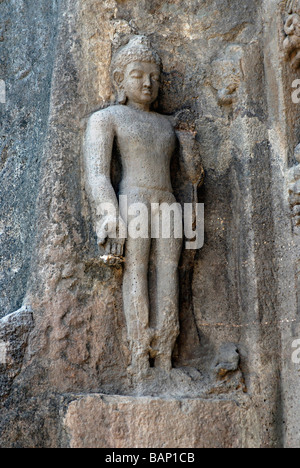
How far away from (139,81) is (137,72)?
6 centimetres

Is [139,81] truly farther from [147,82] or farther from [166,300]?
[166,300]

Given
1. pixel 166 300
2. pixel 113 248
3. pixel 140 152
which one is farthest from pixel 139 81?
pixel 166 300

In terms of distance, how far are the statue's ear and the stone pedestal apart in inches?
82.9

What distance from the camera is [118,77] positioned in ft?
17.6

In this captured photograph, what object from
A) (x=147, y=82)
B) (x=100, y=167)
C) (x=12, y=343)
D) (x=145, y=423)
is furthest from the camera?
(x=147, y=82)

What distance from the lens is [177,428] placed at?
4.70m

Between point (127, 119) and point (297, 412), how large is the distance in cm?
214

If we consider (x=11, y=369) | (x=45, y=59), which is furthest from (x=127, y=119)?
(x=11, y=369)

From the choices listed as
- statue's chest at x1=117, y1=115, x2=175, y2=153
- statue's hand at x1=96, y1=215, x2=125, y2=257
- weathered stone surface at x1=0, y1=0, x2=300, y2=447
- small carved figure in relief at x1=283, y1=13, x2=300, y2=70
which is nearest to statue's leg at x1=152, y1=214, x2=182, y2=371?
weathered stone surface at x1=0, y1=0, x2=300, y2=447

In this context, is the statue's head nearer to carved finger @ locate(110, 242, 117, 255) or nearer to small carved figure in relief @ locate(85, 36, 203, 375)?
small carved figure in relief @ locate(85, 36, 203, 375)

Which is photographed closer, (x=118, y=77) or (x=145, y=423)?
(x=145, y=423)

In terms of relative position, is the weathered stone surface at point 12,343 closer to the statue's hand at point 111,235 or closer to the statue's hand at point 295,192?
the statue's hand at point 111,235
